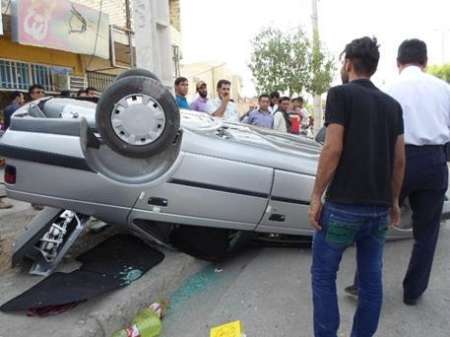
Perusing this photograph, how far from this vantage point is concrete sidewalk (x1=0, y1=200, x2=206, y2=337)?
282 cm

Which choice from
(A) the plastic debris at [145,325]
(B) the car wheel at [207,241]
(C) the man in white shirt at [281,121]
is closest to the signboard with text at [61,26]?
(C) the man in white shirt at [281,121]

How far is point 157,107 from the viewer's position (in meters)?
3.48

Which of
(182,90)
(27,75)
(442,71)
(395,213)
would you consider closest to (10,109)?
(182,90)

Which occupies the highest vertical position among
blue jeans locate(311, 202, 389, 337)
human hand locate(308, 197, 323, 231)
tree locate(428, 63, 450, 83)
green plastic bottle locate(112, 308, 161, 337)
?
tree locate(428, 63, 450, 83)

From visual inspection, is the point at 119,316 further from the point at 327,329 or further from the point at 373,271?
the point at 373,271

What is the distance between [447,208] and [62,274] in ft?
10.7

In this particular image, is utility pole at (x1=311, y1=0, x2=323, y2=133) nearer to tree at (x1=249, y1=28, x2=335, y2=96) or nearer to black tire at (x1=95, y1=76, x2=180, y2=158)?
tree at (x1=249, y1=28, x2=335, y2=96)

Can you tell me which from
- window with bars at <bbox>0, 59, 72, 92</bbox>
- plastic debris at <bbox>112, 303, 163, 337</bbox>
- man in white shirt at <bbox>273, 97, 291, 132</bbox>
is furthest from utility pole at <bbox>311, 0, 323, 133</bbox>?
plastic debris at <bbox>112, 303, 163, 337</bbox>

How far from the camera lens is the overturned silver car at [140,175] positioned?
3.47m

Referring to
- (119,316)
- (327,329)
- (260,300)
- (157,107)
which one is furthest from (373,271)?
(157,107)

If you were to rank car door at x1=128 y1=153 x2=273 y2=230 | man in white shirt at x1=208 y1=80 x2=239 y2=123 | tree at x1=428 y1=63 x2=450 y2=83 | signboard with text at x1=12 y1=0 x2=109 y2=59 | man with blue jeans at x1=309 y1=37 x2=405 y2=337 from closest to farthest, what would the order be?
man with blue jeans at x1=309 y1=37 x2=405 y2=337 → car door at x1=128 y1=153 x2=273 y2=230 → man in white shirt at x1=208 y1=80 x2=239 y2=123 → signboard with text at x1=12 y1=0 x2=109 y2=59 → tree at x1=428 y1=63 x2=450 y2=83

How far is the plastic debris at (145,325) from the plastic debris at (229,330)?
35cm

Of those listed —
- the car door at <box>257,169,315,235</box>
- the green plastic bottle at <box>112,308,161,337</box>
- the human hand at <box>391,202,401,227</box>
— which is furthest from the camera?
the car door at <box>257,169,315,235</box>

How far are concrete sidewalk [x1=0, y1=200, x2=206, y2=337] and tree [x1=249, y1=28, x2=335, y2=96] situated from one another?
637 inches
